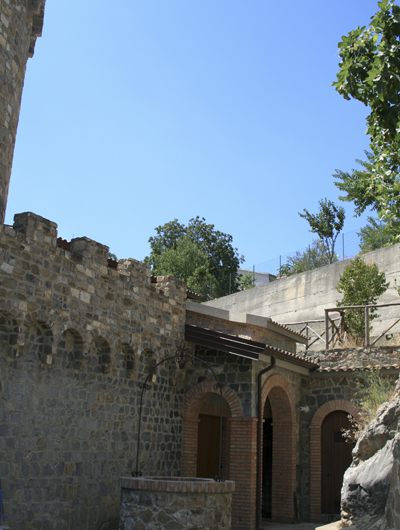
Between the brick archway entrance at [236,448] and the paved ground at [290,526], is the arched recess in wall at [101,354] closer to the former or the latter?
the brick archway entrance at [236,448]

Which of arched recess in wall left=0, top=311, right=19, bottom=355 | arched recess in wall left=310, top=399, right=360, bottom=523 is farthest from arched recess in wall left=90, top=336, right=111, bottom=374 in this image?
arched recess in wall left=310, top=399, right=360, bottom=523

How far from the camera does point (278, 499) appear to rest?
12.5m

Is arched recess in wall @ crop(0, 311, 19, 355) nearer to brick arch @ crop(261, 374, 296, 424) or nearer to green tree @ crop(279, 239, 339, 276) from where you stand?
brick arch @ crop(261, 374, 296, 424)

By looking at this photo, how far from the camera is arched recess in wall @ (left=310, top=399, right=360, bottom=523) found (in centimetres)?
1282

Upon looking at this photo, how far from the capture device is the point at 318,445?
522 inches

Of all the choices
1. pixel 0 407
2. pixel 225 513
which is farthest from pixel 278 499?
pixel 0 407

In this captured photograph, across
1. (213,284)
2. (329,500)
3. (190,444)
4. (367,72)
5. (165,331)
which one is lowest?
(329,500)

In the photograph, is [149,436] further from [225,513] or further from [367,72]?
[367,72]

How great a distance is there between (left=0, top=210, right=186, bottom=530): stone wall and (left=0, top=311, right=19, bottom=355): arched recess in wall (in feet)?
0.05

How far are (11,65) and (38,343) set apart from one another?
493 cm

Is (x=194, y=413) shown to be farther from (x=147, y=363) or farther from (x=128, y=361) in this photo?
(x=128, y=361)

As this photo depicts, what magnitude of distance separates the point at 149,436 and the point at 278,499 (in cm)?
370

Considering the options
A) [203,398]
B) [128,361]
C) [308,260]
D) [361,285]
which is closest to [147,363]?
[128,361]

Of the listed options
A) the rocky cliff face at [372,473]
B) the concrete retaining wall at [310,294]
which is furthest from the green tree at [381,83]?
the concrete retaining wall at [310,294]
